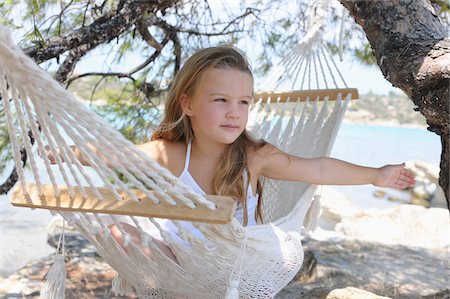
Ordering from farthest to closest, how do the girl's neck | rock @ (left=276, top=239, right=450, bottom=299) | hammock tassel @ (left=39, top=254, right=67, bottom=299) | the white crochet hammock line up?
rock @ (left=276, top=239, right=450, bottom=299) → the girl's neck → hammock tassel @ (left=39, top=254, right=67, bottom=299) → the white crochet hammock

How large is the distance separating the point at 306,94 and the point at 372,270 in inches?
45.7

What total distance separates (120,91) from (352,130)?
825 inches

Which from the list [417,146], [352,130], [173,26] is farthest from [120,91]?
[352,130]

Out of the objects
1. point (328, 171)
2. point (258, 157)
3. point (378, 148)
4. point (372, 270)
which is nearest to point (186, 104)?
point (258, 157)

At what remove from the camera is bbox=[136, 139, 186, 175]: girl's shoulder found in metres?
1.67

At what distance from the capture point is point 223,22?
117 inches

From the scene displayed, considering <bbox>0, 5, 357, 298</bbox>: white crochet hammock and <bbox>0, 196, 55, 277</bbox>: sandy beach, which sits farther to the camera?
<bbox>0, 196, 55, 277</bbox>: sandy beach

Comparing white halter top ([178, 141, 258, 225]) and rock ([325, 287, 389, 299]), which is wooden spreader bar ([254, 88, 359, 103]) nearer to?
white halter top ([178, 141, 258, 225])

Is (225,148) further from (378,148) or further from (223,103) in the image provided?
(378,148)

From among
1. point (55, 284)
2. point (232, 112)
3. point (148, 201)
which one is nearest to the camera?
point (148, 201)

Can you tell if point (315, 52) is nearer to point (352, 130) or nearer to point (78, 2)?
point (78, 2)

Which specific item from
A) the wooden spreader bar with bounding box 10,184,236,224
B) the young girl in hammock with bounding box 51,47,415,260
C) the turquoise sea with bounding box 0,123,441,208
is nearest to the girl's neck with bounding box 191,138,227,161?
the young girl in hammock with bounding box 51,47,415,260

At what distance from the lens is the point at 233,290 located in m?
1.22

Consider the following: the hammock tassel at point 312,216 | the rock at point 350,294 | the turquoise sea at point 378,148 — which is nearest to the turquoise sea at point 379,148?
the turquoise sea at point 378,148
